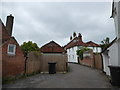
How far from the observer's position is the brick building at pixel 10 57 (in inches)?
360

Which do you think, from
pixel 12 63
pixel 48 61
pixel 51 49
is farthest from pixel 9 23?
pixel 51 49

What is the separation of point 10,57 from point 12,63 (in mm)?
560

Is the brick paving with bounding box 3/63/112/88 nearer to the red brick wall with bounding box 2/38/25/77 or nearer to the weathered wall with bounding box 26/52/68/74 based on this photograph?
the red brick wall with bounding box 2/38/25/77

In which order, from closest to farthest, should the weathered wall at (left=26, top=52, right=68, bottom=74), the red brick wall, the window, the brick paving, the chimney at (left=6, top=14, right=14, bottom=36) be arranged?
the brick paving, the red brick wall, the window, the chimney at (left=6, top=14, right=14, bottom=36), the weathered wall at (left=26, top=52, right=68, bottom=74)

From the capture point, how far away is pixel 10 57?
383 inches

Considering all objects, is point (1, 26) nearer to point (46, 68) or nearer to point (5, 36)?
point (5, 36)

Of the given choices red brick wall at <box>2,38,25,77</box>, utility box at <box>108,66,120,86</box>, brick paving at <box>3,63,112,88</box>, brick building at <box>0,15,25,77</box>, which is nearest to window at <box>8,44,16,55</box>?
brick building at <box>0,15,25,77</box>

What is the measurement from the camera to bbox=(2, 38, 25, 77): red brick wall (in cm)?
908

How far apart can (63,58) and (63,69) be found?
1436 mm

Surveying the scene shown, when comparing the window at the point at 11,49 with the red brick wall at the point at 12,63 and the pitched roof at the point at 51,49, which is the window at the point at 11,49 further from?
the pitched roof at the point at 51,49

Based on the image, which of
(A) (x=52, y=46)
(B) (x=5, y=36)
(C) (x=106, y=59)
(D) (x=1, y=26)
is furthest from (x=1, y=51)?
(A) (x=52, y=46)

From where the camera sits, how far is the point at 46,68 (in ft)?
49.5

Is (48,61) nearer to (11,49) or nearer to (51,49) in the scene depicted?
(11,49)

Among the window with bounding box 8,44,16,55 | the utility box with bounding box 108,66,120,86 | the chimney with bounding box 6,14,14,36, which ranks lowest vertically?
the utility box with bounding box 108,66,120,86
